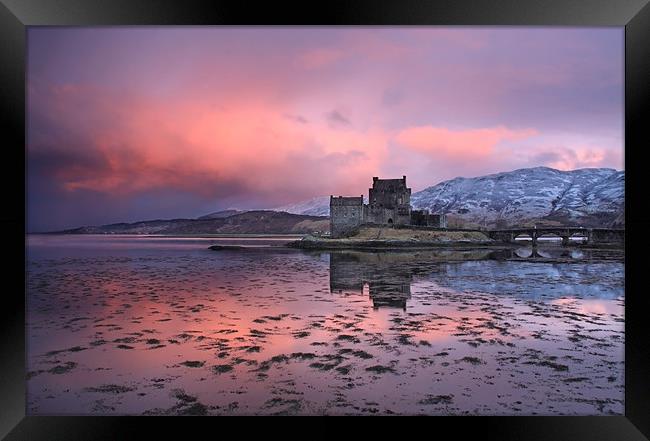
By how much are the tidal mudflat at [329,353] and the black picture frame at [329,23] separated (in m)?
0.42

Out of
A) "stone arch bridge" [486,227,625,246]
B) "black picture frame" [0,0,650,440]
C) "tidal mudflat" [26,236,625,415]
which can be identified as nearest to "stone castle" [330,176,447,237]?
"stone arch bridge" [486,227,625,246]

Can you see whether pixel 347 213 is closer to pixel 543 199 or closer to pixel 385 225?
pixel 385 225

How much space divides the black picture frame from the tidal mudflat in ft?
1.38

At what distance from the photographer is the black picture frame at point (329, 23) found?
5160 mm

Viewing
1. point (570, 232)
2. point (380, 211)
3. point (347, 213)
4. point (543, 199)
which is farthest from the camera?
point (543, 199)

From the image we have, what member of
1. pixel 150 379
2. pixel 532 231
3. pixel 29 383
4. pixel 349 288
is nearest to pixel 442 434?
pixel 150 379

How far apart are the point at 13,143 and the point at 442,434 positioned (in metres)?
7.11

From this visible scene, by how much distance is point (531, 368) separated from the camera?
6.93 m

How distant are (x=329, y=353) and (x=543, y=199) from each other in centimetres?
17887

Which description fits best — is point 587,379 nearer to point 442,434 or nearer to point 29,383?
point 442,434

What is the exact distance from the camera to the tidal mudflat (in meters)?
5.79

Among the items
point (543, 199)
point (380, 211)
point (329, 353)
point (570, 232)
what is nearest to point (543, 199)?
point (543, 199)

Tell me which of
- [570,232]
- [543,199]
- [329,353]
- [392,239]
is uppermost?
[543,199]

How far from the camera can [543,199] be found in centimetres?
16112
